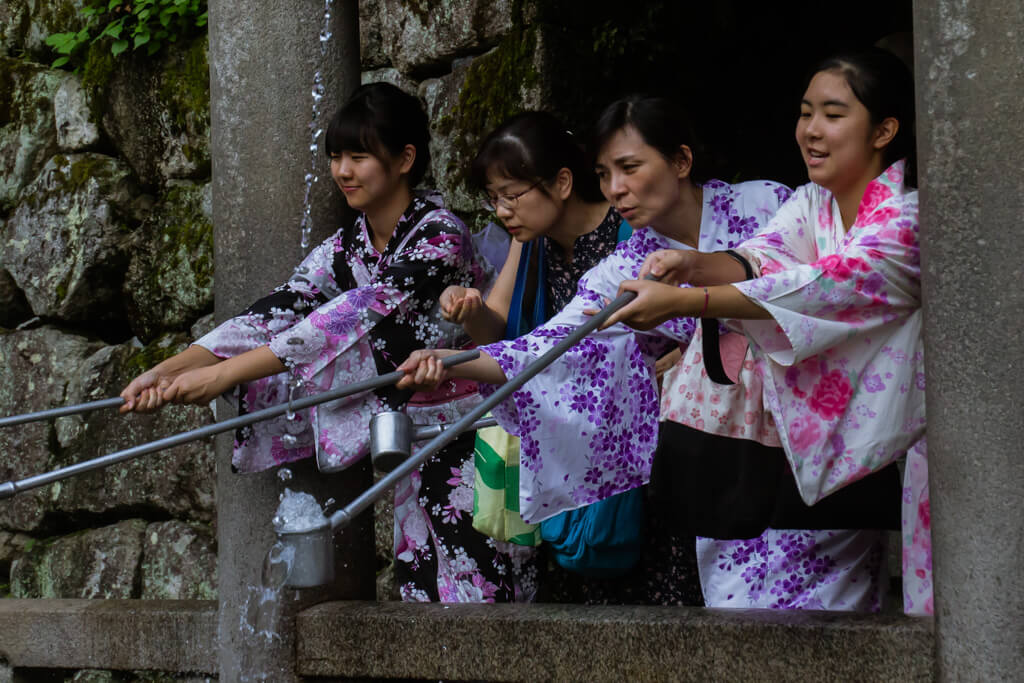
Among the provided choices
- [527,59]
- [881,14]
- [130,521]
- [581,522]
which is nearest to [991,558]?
[581,522]

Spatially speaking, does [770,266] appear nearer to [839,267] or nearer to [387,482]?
[839,267]

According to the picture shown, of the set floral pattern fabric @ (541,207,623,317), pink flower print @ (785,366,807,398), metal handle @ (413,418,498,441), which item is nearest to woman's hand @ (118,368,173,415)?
metal handle @ (413,418,498,441)

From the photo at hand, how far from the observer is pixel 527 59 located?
4.57m

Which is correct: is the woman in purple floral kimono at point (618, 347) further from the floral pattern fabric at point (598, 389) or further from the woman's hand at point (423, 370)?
the woman's hand at point (423, 370)

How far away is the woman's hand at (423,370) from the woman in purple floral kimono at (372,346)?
0.92ft

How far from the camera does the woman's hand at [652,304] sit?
2.61m

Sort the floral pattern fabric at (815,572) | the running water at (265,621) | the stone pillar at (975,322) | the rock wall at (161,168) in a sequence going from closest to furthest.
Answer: the stone pillar at (975,322) < the floral pattern fabric at (815,572) < the running water at (265,621) < the rock wall at (161,168)

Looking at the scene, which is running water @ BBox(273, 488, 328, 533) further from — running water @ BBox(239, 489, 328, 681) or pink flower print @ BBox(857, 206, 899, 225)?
pink flower print @ BBox(857, 206, 899, 225)

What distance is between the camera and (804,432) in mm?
2725

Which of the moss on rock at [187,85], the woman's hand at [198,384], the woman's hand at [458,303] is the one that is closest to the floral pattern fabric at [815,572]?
the woman's hand at [458,303]

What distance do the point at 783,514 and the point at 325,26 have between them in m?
2.05

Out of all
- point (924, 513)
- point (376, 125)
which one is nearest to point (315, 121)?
point (376, 125)

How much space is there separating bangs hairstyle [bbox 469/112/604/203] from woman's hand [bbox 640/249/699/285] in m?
0.88

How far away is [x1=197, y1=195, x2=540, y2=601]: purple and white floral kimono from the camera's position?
11.5 feet
